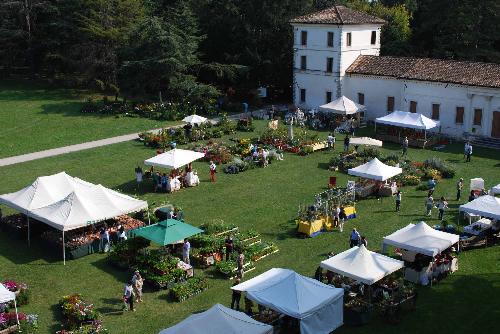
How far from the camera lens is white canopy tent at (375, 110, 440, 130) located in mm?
40344

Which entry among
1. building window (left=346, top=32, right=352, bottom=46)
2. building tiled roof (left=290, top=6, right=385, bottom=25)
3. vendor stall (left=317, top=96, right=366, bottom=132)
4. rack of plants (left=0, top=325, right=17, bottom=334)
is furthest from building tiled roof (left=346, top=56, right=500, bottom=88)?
rack of plants (left=0, top=325, right=17, bottom=334)

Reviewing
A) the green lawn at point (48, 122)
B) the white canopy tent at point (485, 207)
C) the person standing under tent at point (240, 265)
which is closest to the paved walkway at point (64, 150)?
the green lawn at point (48, 122)

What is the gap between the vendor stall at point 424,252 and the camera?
21203 mm

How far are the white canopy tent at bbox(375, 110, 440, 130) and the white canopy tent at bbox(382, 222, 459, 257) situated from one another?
1912 centimetres

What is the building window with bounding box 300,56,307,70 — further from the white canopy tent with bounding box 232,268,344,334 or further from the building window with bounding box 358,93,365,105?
the white canopy tent with bounding box 232,268,344,334

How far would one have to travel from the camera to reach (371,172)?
1176 inches

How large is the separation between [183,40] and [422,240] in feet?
112

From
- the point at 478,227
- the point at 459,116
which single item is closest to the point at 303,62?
the point at 459,116

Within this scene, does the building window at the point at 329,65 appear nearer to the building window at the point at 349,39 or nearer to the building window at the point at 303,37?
the building window at the point at 349,39

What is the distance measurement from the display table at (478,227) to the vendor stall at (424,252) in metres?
2.67

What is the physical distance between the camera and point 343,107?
44.8 metres

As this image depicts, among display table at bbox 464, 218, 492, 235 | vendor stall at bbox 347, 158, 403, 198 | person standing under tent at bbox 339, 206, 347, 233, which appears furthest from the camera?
vendor stall at bbox 347, 158, 403, 198

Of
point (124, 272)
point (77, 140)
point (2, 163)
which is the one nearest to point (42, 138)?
point (77, 140)

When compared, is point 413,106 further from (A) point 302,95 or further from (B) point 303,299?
(B) point 303,299
